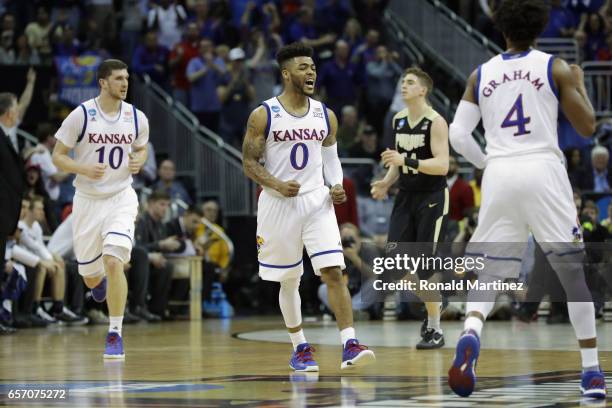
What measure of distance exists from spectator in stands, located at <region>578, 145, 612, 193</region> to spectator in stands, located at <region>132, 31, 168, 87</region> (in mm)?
7770

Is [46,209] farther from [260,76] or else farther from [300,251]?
[300,251]

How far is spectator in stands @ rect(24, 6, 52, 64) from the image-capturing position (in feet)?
73.9

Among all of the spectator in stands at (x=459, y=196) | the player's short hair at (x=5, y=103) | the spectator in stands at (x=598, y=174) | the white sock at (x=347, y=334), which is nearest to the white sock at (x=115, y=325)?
the white sock at (x=347, y=334)

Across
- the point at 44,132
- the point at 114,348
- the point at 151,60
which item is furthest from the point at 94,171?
the point at 151,60

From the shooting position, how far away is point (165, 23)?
76.4 feet

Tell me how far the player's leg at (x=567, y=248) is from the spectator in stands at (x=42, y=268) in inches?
416

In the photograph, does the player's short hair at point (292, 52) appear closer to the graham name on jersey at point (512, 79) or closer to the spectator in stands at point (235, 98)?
the graham name on jersey at point (512, 79)

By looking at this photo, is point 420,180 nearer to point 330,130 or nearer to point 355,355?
point 330,130

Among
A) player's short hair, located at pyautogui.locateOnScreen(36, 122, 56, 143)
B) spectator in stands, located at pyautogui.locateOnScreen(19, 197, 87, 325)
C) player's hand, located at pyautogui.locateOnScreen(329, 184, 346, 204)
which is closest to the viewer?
player's hand, located at pyautogui.locateOnScreen(329, 184, 346, 204)

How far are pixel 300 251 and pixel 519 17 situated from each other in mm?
2953

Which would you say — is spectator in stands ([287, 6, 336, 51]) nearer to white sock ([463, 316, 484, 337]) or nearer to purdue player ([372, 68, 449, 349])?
purdue player ([372, 68, 449, 349])

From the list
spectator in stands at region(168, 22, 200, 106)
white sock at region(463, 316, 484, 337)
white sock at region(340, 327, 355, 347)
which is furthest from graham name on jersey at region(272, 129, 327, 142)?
spectator in stands at region(168, 22, 200, 106)

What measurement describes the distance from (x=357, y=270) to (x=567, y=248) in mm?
12066

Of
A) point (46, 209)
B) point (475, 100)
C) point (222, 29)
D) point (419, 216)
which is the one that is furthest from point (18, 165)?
point (222, 29)
